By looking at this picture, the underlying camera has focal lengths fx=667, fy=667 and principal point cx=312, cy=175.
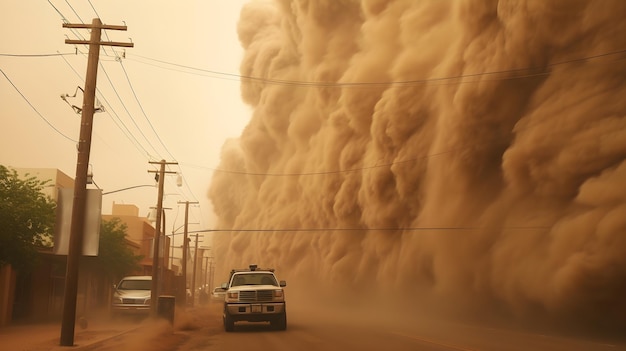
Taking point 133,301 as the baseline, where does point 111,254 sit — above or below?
above

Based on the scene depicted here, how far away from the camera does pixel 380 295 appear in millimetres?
44750

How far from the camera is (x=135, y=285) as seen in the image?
32.4 metres

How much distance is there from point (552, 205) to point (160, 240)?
21.6 metres

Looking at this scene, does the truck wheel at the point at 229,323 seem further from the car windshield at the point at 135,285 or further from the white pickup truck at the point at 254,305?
the car windshield at the point at 135,285

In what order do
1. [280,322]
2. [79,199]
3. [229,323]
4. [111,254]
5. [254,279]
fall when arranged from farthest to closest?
[111,254], [254,279], [280,322], [229,323], [79,199]

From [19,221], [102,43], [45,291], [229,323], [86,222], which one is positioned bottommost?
[229,323]

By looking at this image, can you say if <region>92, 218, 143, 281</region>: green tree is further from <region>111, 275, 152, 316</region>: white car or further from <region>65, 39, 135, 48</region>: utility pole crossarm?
<region>65, 39, 135, 48</region>: utility pole crossarm

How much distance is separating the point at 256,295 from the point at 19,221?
9082 millimetres

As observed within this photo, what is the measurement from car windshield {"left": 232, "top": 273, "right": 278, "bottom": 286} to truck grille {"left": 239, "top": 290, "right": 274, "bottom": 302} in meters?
1.25

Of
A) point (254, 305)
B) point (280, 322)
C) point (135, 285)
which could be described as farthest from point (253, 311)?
point (135, 285)

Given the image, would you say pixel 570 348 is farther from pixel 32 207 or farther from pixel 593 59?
pixel 32 207

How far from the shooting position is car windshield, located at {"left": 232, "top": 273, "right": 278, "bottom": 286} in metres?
22.0

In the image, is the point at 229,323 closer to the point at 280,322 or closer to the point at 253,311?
the point at 253,311

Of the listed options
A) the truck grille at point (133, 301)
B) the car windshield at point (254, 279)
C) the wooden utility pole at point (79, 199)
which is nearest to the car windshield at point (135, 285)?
the truck grille at point (133, 301)
